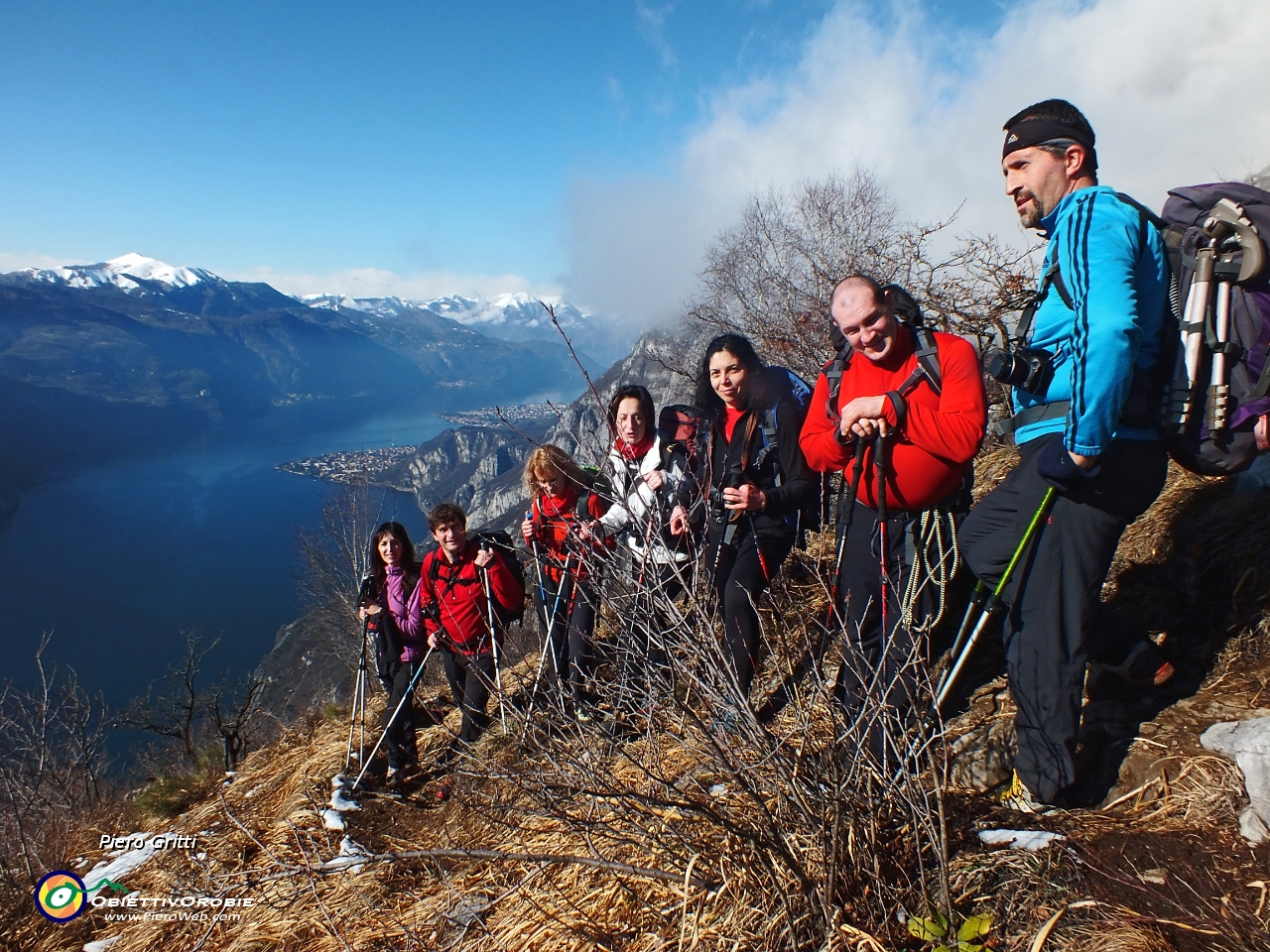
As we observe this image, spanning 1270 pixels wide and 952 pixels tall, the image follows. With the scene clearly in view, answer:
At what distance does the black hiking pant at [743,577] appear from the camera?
304 centimetres

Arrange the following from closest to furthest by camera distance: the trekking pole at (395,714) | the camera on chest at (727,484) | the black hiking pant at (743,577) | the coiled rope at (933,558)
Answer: the coiled rope at (933,558) < the black hiking pant at (743,577) < the camera on chest at (727,484) < the trekking pole at (395,714)

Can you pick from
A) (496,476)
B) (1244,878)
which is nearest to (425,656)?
(1244,878)

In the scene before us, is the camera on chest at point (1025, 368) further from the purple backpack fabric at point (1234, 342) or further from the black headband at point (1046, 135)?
the black headband at point (1046, 135)

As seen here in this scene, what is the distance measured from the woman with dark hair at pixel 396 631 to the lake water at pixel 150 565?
44.7 meters

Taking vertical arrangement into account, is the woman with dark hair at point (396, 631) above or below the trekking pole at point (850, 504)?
below

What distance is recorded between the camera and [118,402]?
487 ft

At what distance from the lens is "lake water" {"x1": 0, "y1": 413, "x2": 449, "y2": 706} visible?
179 ft

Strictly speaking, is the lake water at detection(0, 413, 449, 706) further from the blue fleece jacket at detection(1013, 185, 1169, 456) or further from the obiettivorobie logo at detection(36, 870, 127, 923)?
the blue fleece jacket at detection(1013, 185, 1169, 456)

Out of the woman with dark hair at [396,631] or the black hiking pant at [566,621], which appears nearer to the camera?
the black hiking pant at [566,621]

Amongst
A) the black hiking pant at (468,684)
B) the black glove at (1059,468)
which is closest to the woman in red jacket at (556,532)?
the black hiking pant at (468,684)

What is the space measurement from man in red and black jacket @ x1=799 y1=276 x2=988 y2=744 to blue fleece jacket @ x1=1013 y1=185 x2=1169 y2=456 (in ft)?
1.34

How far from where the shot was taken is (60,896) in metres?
3.72

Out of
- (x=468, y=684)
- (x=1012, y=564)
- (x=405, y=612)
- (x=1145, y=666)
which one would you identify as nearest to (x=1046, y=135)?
(x=1012, y=564)

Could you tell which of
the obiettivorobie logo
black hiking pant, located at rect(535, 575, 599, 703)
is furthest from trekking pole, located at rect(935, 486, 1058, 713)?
the obiettivorobie logo
